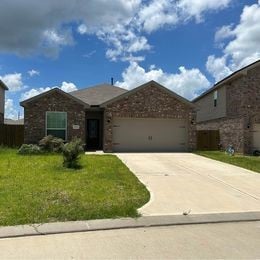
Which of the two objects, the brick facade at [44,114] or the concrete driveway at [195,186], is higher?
the brick facade at [44,114]

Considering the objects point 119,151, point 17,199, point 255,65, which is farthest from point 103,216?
point 255,65

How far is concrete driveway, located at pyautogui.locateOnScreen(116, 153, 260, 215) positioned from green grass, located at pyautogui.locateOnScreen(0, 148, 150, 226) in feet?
1.65

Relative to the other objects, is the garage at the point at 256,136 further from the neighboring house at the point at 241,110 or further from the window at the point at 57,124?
the window at the point at 57,124

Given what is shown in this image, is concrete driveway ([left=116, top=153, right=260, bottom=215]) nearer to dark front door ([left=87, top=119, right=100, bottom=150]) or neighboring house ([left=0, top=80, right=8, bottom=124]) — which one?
dark front door ([left=87, top=119, right=100, bottom=150])

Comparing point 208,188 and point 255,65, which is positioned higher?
point 255,65

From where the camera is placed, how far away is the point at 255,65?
88.4 feet

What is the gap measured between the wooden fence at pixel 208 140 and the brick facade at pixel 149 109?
294 cm

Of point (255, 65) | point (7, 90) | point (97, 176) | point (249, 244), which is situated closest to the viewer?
point (249, 244)

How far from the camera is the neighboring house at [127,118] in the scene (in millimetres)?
24266

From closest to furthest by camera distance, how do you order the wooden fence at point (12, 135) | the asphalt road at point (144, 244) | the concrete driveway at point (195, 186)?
1. the asphalt road at point (144, 244)
2. the concrete driveway at point (195, 186)
3. the wooden fence at point (12, 135)

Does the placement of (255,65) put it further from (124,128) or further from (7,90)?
(7,90)

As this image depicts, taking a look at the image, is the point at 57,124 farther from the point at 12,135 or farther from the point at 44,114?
the point at 12,135

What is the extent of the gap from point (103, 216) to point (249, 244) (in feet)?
9.96

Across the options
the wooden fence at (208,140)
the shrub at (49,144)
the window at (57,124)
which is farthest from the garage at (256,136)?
the shrub at (49,144)
